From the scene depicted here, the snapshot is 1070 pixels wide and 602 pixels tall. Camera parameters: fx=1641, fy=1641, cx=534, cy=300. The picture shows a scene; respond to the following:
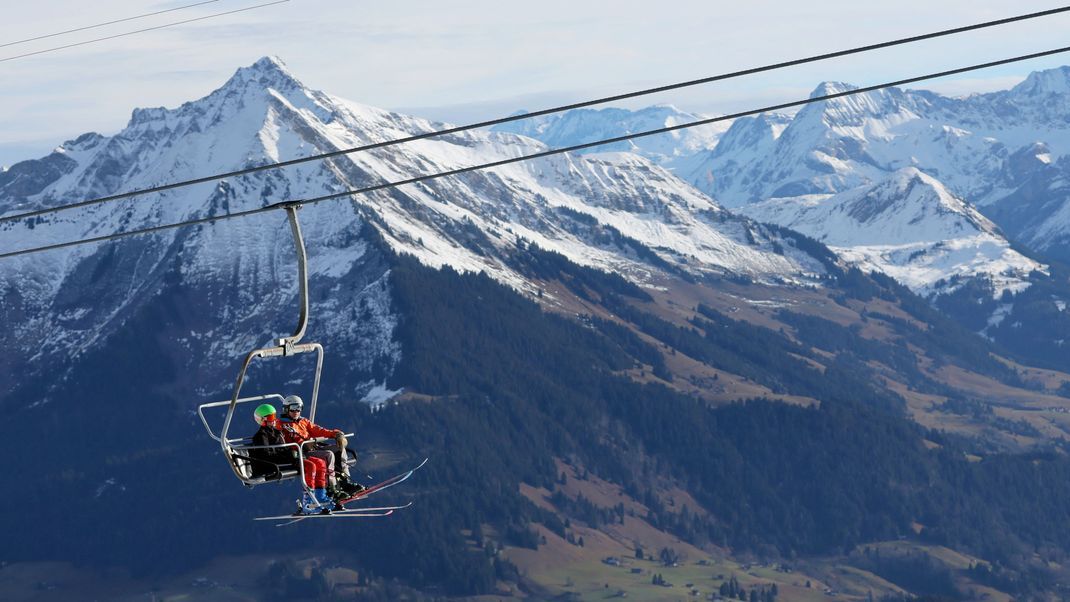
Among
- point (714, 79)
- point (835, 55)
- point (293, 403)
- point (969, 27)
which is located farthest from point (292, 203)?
point (969, 27)

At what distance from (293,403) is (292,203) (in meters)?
8.38

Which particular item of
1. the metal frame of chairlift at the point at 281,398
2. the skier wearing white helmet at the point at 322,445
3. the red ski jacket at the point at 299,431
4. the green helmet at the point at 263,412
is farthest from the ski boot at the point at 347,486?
the green helmet at the point at 263,412

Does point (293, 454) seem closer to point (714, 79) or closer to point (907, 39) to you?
point (714, 79)

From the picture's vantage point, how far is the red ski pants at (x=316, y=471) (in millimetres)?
58031

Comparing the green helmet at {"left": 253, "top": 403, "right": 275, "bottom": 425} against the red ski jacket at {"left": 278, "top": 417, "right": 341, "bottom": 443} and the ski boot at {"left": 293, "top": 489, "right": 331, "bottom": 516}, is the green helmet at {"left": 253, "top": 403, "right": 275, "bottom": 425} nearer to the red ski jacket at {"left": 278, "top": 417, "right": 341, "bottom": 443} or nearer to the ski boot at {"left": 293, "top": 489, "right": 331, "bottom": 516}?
the red ski jacket at {"left": 278, "top": 417, "right": 341, "bottom": 443}

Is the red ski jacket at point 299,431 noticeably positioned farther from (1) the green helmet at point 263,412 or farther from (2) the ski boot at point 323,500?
(2) the ski boot at point 323,500

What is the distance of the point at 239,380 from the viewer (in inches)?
1955

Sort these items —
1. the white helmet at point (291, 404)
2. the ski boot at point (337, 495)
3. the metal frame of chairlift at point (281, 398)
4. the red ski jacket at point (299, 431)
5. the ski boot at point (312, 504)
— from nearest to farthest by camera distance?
1. the metal frame of chairlift at point (281, 398)
2. the ski boot at point (312, 504)
3. the white helmet at point (291, 404)
4. the ski boot at point (337, 495)
5. the red ski jacket at point (299, 431)

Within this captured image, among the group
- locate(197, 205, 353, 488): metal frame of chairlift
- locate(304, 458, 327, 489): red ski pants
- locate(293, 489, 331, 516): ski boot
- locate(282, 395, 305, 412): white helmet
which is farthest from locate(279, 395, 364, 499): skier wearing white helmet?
locate(293, 489, 331, 516): ski boot

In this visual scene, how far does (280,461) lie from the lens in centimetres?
5862

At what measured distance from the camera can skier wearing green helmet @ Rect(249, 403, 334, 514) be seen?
189ft

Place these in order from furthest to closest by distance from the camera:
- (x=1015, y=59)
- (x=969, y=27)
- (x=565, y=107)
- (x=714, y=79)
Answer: (x=565, y=107) < (x=1015, y=59) < (x=714, y=79) < (x=969, y=27)

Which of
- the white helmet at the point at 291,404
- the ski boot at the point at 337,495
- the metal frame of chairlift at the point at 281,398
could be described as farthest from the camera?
the ski boot at the point at 337,495

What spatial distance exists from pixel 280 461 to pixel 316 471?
57.5 inches
